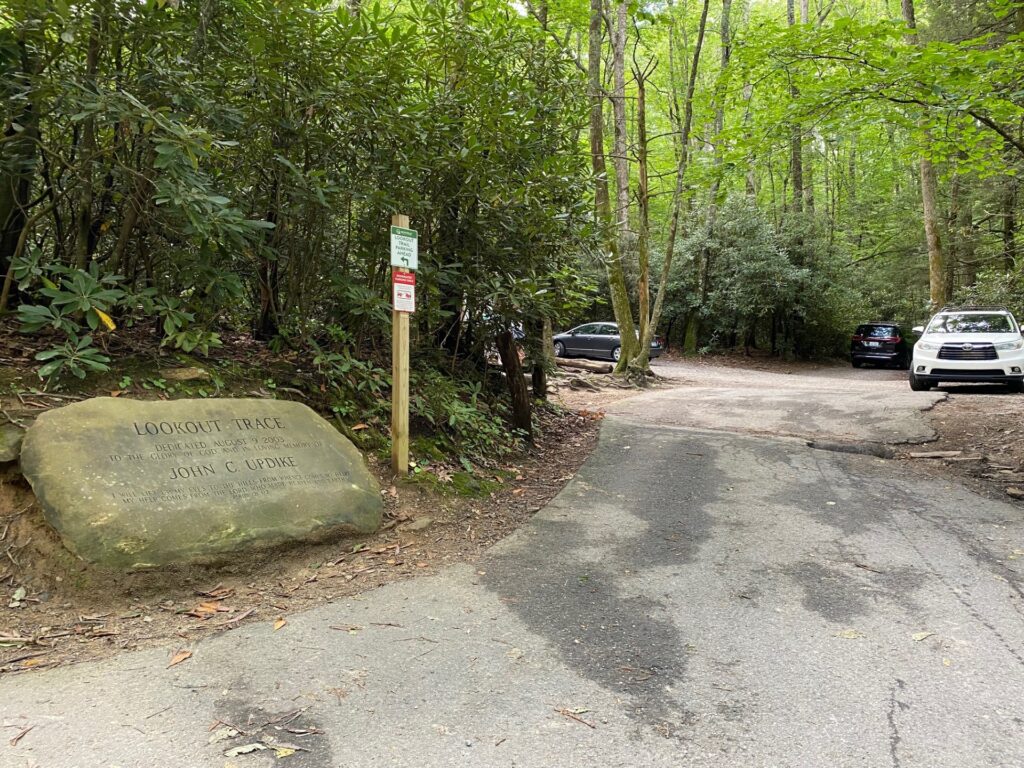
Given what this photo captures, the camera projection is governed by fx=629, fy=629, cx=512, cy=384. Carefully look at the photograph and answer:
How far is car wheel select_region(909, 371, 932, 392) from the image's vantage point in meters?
12.1

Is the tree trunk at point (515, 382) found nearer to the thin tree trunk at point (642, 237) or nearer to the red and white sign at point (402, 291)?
the red and white sign at point (402, 291)

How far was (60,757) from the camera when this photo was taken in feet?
7.38

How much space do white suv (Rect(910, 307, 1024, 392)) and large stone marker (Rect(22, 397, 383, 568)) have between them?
11.4m

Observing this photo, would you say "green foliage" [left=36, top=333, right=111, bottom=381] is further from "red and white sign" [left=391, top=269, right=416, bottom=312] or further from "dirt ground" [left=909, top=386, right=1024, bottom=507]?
"dirt ground" [left=909, top=386, right=1024, bottom=507]

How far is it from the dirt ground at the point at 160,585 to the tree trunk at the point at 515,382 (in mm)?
2730

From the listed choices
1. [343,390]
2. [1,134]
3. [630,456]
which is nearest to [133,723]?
[343,390]

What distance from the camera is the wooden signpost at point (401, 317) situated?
482 cm

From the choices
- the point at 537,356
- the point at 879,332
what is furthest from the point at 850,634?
the point at 879,332

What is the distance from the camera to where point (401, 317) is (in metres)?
4.93

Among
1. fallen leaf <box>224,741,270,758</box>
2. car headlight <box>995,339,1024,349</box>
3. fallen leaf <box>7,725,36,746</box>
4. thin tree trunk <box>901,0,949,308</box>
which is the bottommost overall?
fallen leaf <box>224,741,270,758</box>

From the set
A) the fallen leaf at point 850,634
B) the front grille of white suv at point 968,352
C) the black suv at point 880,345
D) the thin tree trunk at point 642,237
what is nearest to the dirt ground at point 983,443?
the front grille of white suv at point 968,352

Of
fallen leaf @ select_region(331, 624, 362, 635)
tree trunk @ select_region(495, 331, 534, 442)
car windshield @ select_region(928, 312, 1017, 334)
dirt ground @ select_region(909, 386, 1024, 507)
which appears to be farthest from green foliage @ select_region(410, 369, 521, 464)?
car windshield @ select_region(928, 312, 1017, 334)

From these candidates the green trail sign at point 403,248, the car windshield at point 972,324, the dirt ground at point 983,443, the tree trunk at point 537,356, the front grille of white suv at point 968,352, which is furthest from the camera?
the car windshield at point 972,324

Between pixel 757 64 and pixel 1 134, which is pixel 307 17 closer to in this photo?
pixel 1 134
